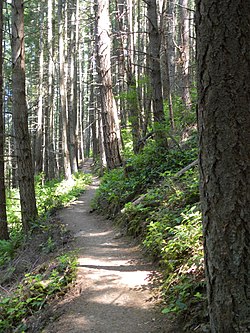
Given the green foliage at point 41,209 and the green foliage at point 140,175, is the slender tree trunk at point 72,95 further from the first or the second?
the green foliage at point 140,175

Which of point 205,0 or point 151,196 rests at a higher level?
point 205,0

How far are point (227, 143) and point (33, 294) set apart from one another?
171 inches

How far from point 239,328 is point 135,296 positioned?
2401 mm

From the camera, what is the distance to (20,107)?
352 inches

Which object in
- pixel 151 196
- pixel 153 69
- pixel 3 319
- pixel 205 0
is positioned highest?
pixel 153 69

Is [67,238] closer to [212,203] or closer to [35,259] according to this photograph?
[35,259]

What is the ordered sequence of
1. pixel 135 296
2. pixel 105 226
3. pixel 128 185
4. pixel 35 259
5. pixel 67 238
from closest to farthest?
1. pixel 135 296
2. pixel 35 259
3. pixel 67 238
4. pixel 105 226
5. pixel 128 185

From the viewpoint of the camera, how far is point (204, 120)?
105 inches

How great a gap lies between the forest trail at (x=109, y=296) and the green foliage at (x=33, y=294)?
0.24m

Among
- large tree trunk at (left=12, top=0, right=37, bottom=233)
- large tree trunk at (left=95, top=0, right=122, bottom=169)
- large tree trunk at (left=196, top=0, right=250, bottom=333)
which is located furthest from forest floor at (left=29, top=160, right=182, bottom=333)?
large tree trunk at (left=95, top=0, right=122, bottom=169)

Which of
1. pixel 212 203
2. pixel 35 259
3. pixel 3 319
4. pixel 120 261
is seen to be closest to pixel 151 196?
pixel 120 261

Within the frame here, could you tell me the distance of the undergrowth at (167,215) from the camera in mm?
4302

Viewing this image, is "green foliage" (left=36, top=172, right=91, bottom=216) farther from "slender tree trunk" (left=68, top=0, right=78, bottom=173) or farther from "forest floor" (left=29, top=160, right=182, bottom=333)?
"slender tree trunk" (left=68, top=0, right=78, bottom=173)

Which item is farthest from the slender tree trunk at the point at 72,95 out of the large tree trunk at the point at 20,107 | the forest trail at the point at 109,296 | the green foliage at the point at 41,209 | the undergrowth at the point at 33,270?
the forest trail at the point at 109,296
